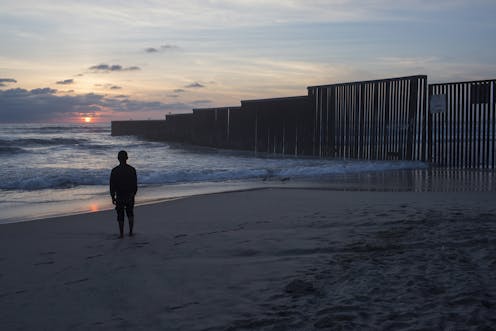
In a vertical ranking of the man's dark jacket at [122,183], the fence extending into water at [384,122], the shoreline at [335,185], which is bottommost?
the shoreline at [335,185]

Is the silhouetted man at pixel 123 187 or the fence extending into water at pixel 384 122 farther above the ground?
the fence extending into water at pixel 384 122

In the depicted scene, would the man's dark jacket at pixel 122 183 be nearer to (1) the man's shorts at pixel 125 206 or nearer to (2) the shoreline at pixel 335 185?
(1) the man's shorts at pixel 125 206

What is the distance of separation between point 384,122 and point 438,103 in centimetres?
228

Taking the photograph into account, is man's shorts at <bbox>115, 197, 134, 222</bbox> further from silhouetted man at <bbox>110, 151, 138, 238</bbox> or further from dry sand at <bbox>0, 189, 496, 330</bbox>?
dry sand at <bbox>0, 189, 496, 330</bbox>

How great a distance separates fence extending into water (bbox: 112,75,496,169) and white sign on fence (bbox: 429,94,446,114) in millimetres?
30

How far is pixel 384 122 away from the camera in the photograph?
1834 cm

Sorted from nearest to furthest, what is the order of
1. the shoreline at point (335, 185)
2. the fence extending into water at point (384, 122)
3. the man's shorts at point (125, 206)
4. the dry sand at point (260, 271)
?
1. the dry sand at point (260, 271)
2. the man's shorts at point (125, 206)
3. the shoreline at point (335, 185)
4. the fence extending into water at point (384, 122)

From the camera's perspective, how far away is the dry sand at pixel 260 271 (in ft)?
11.8

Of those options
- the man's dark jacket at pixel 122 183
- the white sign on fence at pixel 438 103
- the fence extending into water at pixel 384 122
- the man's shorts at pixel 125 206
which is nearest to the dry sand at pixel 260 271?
the man's shorts at pixel 125 206

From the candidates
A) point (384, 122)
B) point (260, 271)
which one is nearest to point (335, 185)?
point (384, 122)

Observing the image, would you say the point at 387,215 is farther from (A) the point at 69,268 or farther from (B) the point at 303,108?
(B) the point at 303,108

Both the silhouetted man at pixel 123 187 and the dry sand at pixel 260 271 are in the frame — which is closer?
the dry sand at pixel 260 271

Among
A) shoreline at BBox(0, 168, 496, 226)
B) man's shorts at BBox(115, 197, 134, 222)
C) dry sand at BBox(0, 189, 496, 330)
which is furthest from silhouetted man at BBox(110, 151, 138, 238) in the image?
shoreline at BBox(0, 168, 496, 226)

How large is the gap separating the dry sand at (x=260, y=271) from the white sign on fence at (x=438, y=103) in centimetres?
908
